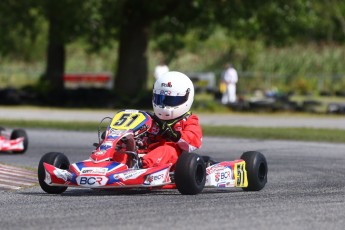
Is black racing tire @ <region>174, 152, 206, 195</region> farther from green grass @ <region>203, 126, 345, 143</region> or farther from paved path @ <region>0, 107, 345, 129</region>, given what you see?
paved path @ <region>0, 107, 345, 129</region>

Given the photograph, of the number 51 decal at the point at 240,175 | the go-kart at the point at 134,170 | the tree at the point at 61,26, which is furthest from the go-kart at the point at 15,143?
the tree at the point at 61,26

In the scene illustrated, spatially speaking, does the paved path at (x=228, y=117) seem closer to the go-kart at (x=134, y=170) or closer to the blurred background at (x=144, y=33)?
the blurred background at (x=144, y=33)

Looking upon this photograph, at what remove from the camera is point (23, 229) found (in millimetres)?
6523

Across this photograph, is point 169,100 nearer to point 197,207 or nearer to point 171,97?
point 171,97

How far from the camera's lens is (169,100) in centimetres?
924

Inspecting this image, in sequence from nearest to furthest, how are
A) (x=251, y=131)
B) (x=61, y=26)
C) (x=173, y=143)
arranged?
(x=173, y=143)
(x=251, y=131)
(x=61, y=26)

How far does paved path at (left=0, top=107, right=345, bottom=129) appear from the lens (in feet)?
72.6

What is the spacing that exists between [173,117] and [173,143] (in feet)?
0.90

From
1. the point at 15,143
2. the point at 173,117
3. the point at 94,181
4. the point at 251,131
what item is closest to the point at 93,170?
the point at 94,181

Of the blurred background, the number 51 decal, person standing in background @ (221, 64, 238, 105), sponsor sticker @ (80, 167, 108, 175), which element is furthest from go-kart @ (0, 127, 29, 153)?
person standing in background @ (221, 64, 238, 105)

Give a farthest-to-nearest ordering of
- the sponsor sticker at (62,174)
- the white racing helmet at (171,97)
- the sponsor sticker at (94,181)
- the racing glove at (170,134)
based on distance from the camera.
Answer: the white racing helmet at (171,97), the racing glove at (170,134), the sponsor sticker at (62,174), the sponsor sticker at (94,181)

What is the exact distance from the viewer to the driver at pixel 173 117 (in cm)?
907

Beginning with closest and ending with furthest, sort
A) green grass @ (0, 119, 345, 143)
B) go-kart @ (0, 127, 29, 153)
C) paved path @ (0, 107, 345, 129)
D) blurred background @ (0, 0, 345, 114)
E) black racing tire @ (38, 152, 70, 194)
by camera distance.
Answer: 1. black racing tire @ (38, 152, 70, 194)
2. go-kart @ (0, 127, 29, 153)
3. green grass @ (0, 119, 345, 143)
4. paved path @ (0, 107, 345, 129)
5. blurred background @ (0, 0, 345, 114)

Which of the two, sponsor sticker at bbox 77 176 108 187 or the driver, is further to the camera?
the driver
